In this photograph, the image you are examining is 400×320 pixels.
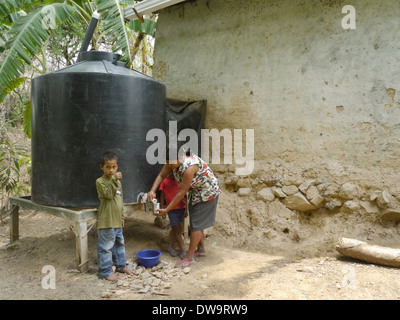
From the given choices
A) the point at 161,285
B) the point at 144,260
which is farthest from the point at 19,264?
the point at 161,285

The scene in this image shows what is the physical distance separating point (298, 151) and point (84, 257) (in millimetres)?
2688

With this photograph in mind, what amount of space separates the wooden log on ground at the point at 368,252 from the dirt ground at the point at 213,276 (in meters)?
0.07

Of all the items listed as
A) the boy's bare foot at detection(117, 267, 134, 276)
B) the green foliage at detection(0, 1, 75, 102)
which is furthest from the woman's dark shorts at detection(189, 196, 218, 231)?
the green foliage at detection(0, 1, 75, 102)

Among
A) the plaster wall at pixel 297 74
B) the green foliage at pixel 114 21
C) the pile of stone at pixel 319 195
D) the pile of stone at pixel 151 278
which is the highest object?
A: the green foliage at pixel 114 21

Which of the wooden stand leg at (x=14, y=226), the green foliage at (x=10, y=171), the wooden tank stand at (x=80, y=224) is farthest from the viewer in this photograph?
the green foliage at (x=10, y=171)

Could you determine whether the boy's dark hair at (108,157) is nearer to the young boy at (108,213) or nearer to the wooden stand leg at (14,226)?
the young boy at (108,213)

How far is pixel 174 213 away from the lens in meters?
3.80

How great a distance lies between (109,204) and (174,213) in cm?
86

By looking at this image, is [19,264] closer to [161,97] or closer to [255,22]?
[161,97]

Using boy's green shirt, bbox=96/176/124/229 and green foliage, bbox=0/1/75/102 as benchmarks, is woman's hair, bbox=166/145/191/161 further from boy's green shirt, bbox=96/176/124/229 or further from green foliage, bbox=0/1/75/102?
green foliage, bbox=0/1/75/102

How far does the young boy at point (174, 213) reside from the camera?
12.5 ft

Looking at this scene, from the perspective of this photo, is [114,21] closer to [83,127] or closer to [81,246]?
[83,127]

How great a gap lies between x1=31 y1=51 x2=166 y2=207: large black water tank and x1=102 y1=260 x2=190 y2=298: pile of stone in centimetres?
72

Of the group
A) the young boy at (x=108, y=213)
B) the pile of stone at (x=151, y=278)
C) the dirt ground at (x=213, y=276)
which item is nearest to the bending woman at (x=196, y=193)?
the pile of stone at (x=151, y=278)
